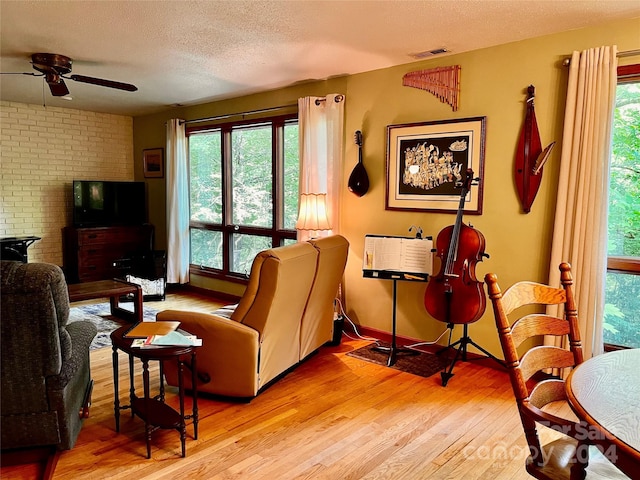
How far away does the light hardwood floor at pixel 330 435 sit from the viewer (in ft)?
7.11

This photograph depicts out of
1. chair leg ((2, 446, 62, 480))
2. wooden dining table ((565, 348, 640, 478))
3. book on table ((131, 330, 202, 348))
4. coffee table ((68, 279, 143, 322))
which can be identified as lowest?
chair leg ((2, 446, 62, 480))

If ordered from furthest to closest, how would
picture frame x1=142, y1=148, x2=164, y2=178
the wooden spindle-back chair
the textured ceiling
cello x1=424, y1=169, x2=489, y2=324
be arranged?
picture frame x1=142, y1=148, x2=164, y2=178 → cello x1=424, y1=169, x2=489, y2=324 → the textured ceiling → the wooden spindle-back chair

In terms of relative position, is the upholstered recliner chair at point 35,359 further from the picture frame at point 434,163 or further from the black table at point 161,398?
the picture frame at point 434,163

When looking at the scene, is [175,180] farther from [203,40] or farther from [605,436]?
[605,436]

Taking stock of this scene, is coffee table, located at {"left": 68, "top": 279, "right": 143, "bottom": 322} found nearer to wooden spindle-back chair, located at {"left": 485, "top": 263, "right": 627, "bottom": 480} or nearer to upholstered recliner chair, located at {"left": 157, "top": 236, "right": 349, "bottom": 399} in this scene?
upholstered recliner chair, located at {"left": 157, "top": 236, "right": 349, "bottom": 399}

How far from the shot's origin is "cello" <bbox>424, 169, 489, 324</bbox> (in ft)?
10.1

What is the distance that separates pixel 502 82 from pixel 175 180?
4095 millimetres

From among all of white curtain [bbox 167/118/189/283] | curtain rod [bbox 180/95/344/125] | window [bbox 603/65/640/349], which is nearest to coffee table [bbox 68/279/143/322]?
white curtain [bbox 167/118/189/283]

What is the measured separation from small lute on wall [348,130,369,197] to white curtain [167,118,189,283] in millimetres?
2691

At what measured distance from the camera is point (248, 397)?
111 inches

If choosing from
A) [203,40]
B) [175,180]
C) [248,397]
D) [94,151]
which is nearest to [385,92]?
[203,40]

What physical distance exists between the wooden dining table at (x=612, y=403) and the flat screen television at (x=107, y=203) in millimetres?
6136

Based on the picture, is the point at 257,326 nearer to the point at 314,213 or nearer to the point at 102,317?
the point at 314,213

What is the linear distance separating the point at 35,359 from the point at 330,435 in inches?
58.7
